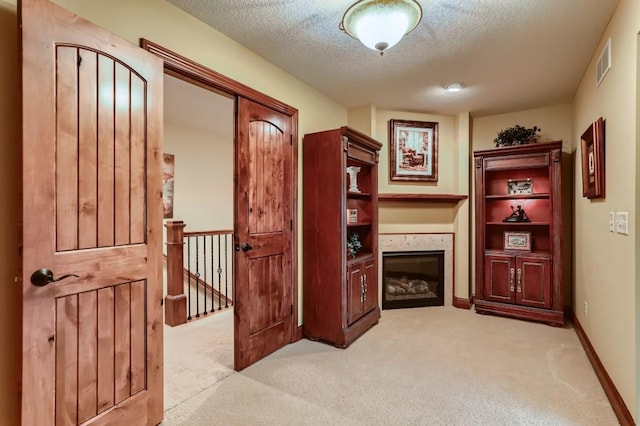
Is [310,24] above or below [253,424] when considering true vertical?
above

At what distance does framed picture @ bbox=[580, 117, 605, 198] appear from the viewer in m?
2.33

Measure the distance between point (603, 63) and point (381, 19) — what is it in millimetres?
1781

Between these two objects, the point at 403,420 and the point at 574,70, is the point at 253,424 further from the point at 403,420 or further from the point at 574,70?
the point at 574,70

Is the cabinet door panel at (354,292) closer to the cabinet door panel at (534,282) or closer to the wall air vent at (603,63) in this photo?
the cabinet door panel at (534,282)

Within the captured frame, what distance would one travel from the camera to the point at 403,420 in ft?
6.21

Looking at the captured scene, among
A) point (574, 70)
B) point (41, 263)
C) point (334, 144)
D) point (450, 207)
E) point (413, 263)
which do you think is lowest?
point (413, 263)

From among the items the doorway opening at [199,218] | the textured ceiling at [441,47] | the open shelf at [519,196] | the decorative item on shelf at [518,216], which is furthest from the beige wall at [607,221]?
the doorway opening at [199,218]

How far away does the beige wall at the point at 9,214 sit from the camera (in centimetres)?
140

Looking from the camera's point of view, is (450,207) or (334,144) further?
(450,207)

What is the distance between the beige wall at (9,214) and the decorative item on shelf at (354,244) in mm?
2557

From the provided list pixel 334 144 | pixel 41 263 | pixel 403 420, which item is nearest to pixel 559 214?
pixel 334 144

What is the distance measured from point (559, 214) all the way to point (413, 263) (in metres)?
1.71

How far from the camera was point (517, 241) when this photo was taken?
12.7ft

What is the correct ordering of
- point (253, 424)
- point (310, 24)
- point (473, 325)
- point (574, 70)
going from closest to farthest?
point (253, 424) < point (310, 24) < point (574, 70) < point (473, 325)
